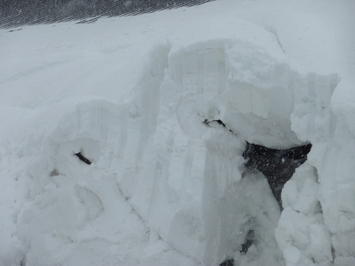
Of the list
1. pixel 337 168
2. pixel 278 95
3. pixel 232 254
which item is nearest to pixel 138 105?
pixel 278 95

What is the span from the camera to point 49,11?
10695mm

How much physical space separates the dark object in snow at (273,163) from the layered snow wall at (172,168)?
100 millimetres

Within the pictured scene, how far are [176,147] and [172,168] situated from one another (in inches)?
8.6

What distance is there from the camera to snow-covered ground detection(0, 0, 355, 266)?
17.2 ft

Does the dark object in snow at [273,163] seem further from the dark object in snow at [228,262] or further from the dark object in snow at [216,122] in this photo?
the dark object in snow at [228,262]

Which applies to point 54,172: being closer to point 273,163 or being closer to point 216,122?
point 216,122

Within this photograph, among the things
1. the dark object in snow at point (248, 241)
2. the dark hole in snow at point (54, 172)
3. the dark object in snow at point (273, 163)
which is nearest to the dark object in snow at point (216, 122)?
the dark object in snow at point (273, 163)

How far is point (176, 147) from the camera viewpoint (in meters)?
5.55

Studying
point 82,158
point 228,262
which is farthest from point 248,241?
point 82,158

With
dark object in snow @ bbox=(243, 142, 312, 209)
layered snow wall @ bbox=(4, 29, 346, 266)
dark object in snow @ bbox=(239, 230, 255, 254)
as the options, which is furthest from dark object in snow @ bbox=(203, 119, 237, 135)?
dark object in snow @ bbox=(239, 230, 255, 254)

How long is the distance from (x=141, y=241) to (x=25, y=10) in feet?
24.1

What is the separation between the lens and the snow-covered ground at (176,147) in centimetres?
523

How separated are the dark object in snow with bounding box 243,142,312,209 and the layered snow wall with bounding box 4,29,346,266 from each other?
0.10 meters

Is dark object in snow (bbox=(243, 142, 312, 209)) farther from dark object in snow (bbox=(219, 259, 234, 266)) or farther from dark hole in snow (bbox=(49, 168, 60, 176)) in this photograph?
dark hole in snow (bbox=(49, 168, 60, 176))
